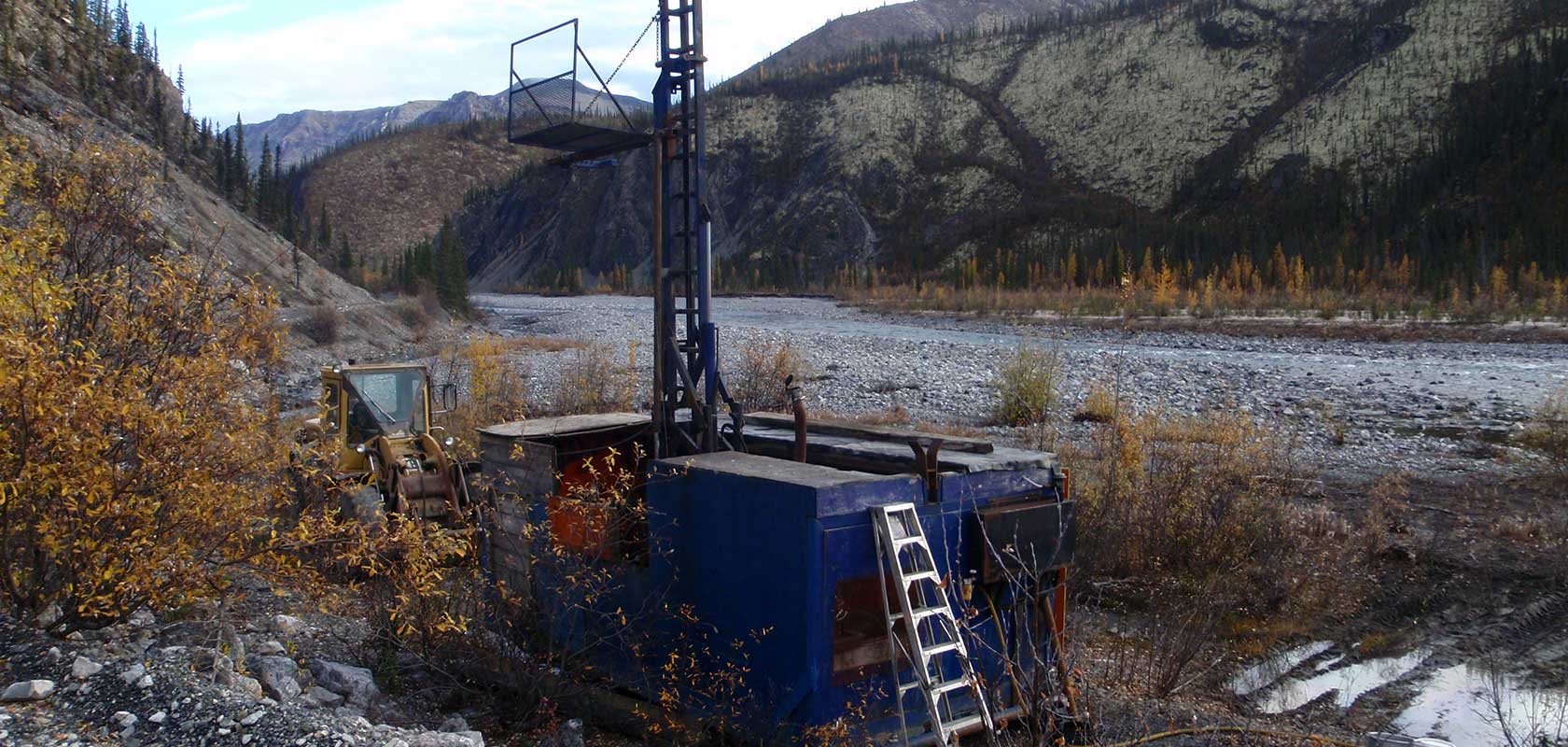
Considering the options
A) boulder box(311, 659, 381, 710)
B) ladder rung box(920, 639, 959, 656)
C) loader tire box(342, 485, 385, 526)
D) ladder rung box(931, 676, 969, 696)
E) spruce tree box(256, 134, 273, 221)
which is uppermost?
spruce tree box(256, 134, 273, 221)

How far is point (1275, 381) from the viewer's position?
820 inches

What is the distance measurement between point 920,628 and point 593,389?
497 inches

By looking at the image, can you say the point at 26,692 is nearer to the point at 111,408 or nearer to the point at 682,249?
the point at 111,408

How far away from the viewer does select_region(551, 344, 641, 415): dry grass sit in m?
17.4

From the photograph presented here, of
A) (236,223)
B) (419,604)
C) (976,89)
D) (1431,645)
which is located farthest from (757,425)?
(976,89)

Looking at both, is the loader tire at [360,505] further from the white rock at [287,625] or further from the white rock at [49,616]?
the white rock at [49,616]

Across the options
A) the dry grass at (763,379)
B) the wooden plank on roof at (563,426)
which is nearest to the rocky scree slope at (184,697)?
the wooden plank on roof at (563,426)

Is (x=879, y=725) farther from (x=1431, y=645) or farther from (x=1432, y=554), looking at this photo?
(x=1432, y=554)

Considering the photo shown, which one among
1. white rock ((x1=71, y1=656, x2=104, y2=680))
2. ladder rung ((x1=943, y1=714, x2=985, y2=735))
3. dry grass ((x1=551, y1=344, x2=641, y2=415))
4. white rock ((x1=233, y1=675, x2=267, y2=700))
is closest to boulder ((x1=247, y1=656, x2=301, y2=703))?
white rock ((x1=233, y1=675, x2=267, y2=700))

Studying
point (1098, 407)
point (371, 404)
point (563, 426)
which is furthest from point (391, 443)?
point (1098, 407)

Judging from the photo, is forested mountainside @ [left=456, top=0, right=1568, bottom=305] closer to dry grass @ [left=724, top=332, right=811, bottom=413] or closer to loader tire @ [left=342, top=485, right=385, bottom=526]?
dry grass @ [left=724, top=332, right=811, bottom=413]

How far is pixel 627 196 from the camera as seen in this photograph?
91125 mm

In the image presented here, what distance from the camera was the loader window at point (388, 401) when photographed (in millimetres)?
10711

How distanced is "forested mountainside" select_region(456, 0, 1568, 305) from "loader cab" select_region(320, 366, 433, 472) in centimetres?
3588
